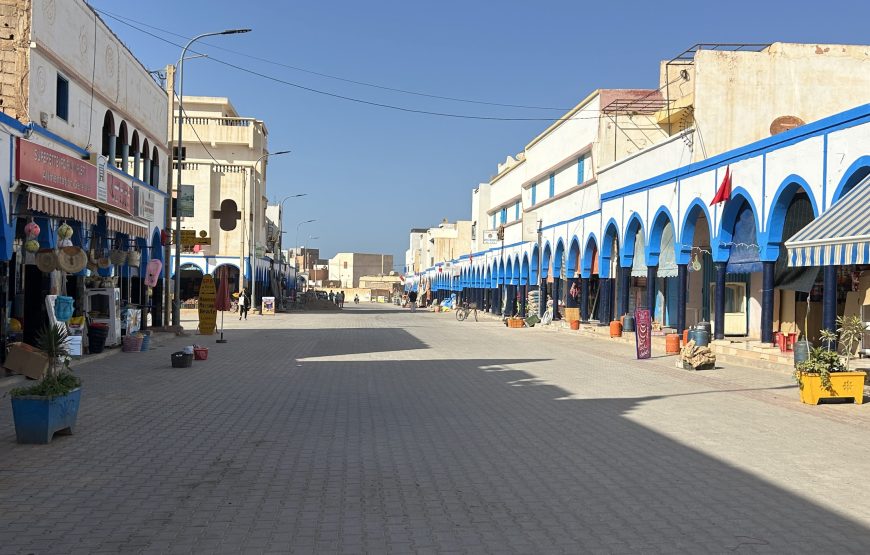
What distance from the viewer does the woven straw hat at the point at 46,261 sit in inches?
583

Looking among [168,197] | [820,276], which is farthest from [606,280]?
Answer: [168,197]

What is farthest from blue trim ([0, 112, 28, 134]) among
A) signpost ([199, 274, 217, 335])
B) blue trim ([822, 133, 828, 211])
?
blue trim ([822, 133, 828, 211])

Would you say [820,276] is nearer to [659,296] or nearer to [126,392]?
[659,296]

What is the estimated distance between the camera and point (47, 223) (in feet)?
50.6

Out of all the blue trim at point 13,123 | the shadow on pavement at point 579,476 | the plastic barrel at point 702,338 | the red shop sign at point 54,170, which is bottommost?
the shadow on pavement at point 579,476

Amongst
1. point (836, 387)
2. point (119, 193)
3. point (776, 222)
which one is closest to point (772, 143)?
point (776, 222)

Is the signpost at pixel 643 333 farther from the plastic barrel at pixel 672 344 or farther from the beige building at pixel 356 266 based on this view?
the beige building at pixel 356 266

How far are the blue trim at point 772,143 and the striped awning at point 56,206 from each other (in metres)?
14.9

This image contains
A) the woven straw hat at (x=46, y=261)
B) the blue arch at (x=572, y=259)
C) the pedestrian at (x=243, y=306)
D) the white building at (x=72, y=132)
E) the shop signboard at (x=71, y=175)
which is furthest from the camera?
the pedestrian at (x=243, y=306)

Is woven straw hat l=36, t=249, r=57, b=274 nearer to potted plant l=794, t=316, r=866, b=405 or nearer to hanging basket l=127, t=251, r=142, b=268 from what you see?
hanging basket l=127, t=251, r=142, b=268

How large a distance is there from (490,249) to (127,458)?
174ft

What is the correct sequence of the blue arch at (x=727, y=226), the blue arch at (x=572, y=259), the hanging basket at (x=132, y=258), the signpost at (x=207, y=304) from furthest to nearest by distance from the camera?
the blue arch at (x=572, y=259), the signpost at (x=207, y=304), the blue arch at (x=727, y=226), the hanging basket at (x=132, y=258)

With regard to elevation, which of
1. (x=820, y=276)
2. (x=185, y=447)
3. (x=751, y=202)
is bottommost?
(x=185, y=447)

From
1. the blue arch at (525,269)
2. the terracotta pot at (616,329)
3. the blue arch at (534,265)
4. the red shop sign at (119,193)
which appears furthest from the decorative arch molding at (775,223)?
the blue arch at (525,269)
